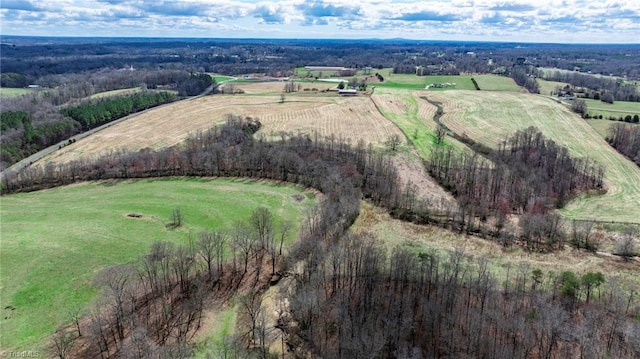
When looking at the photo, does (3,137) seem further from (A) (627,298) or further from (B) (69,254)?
(A) (627,298)

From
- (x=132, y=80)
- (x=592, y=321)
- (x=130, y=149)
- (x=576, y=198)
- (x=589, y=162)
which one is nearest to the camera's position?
(x=592, y=321)

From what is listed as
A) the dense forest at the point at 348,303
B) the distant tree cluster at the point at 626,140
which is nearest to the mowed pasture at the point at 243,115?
the dense forest at the point at 348,303

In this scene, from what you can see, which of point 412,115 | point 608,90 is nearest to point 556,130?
point 412,115

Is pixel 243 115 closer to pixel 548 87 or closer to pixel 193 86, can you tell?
pixel 193 86

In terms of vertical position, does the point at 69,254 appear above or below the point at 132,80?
below

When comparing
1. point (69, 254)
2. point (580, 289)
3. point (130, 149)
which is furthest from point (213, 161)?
point (580, 289)

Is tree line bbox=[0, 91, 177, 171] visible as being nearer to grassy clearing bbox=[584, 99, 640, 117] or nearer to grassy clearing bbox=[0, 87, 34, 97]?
grassy clearing bbox=[0, 87, 34, 97]

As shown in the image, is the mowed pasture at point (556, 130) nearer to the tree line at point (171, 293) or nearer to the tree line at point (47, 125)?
the tree line at point (171, 293)
